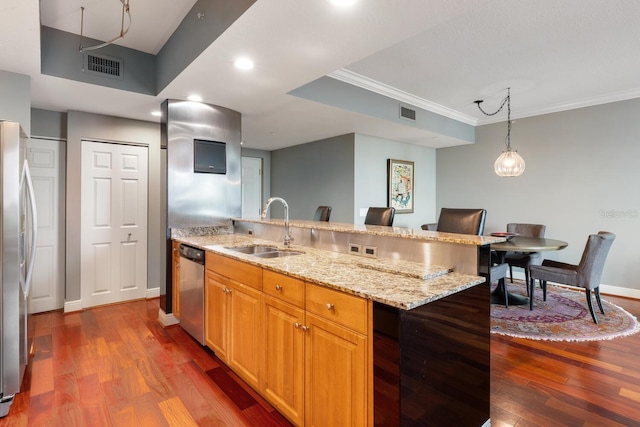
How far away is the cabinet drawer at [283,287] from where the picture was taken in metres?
1.66

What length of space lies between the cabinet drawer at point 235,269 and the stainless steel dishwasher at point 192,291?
0.60 ft

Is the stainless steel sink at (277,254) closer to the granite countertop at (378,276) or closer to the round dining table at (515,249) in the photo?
the granite countertop at (378,276)

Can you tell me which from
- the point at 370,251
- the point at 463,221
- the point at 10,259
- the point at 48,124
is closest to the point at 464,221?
the point at 463,221

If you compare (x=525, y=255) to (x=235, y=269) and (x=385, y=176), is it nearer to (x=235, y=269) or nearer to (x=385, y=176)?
(x=385, y=176)

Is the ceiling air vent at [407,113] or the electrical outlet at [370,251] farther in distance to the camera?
the ceiling air vent at [407,113]

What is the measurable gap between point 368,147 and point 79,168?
3.70 metres

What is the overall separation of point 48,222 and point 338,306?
375cm

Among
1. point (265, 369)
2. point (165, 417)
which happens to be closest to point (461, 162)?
point (265, 369)

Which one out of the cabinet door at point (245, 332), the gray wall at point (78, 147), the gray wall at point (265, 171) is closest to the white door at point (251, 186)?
the gray wall at point (265, 171)

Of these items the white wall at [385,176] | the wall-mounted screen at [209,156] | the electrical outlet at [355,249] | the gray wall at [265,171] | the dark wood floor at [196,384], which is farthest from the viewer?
the gray wall at [265,171]

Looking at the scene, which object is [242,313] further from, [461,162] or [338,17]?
[461,162]

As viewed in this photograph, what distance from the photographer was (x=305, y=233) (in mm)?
2758

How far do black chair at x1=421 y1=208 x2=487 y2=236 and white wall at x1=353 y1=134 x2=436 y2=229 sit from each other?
222 cm

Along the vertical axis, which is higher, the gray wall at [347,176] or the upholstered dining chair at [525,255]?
the gray wall at [347,176]
